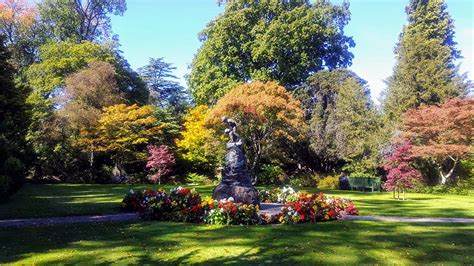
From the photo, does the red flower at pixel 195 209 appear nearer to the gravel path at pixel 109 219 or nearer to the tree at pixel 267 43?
the gravel path at pixel 109 219

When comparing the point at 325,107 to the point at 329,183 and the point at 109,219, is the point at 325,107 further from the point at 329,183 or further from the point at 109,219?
the point at 109,219

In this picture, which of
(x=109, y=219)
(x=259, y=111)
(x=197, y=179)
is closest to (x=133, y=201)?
(x=109, y=219)

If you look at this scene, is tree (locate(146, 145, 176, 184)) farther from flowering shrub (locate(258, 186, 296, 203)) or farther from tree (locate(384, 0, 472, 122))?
tree (locate(384, 0, 472, 122))

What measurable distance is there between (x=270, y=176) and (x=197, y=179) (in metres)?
5.23

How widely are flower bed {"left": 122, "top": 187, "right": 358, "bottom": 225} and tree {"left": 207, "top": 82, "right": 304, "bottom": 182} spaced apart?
35.0ft

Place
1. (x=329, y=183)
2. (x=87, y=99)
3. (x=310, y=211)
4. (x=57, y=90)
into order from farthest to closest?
(x=57, y=90) < (x=87, y=99) < (x=329, y=183) < (x=310, y=211)

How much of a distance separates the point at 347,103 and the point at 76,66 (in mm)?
20429

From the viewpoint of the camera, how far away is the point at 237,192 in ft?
37.9

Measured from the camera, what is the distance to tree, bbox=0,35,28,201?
13273 millimetres

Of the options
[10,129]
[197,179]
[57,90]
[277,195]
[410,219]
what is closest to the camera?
[410,219]

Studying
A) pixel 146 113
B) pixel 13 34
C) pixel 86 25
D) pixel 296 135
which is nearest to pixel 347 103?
pixel 296 135

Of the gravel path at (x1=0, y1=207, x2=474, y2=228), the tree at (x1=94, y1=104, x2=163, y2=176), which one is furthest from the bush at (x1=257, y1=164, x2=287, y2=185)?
the gravel path at (x1=0, y1=207, x2=474, y2=228)

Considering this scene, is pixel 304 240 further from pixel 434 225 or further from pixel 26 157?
pixel 26 157

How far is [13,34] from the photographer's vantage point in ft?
113
